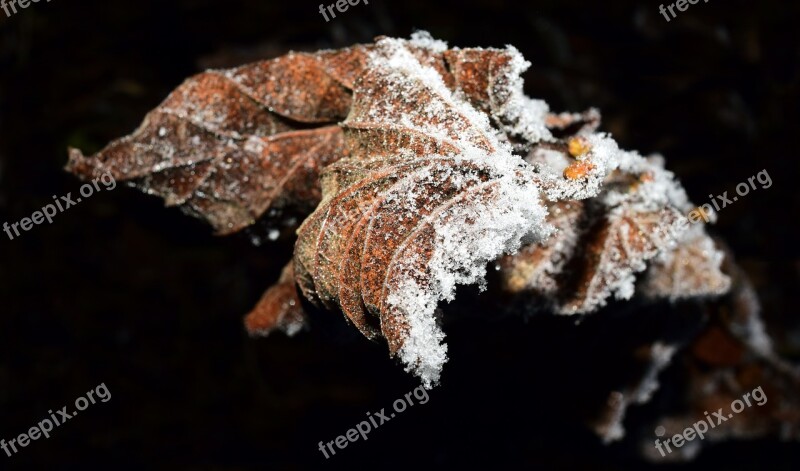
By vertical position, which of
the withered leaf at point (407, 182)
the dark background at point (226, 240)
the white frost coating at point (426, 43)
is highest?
the dark background at point (226, 240)

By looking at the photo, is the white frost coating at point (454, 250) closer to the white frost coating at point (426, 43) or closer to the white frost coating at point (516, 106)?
the white frost coating at point (516, 106)

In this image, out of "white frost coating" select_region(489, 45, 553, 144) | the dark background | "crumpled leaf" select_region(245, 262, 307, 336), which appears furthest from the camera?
the dark background

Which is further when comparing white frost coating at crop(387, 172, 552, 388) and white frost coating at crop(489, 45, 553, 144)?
white frost coating at crop(489, 45, 553, 144)

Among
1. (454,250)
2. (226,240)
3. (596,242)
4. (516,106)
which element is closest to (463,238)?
(454,250)

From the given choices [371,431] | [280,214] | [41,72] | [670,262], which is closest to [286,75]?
[280,214]

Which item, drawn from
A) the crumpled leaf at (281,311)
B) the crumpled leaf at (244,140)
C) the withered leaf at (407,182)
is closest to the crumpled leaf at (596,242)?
the withered leaf at (407,182)

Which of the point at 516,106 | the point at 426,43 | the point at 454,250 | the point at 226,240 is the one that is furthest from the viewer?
the point at 226,240

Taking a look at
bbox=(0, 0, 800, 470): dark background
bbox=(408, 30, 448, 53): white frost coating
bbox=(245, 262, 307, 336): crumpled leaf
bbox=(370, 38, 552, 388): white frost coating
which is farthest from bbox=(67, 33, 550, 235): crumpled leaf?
bbox=(0, 0, 800, 470): dark background

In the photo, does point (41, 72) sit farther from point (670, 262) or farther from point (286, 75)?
point (670, 262)

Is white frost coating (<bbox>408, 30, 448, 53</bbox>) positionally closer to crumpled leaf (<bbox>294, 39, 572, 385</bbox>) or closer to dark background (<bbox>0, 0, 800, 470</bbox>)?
crumpled leaf (<bbox>294, 39, 572, 385</bbox>)

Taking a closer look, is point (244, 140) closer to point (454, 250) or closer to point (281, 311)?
point (281, 311)
